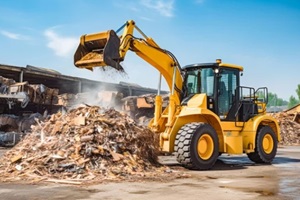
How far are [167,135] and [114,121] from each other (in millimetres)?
1511

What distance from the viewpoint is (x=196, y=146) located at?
9625 mm

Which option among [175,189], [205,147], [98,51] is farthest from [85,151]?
[205,147]

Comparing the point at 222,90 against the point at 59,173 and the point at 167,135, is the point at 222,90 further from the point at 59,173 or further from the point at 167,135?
the point at 59,173

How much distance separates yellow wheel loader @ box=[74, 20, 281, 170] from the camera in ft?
31.4

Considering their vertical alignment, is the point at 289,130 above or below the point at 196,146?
above

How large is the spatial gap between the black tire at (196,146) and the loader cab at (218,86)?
108cm

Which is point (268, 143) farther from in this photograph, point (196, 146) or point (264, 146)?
point (196, 146)

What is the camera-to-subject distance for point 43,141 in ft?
29.6

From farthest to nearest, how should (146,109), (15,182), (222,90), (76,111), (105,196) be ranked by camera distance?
(146,109) → (222,90) → (76,111) → (15,182) → (105,196)

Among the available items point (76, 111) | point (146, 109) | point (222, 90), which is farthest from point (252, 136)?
point (146, 109)

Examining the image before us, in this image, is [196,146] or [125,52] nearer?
[196,146]

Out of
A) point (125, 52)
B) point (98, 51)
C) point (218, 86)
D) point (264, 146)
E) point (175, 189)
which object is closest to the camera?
point (175, 189)

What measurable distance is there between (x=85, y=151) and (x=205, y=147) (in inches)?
133

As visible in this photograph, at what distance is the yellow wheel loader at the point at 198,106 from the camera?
9.57 m
